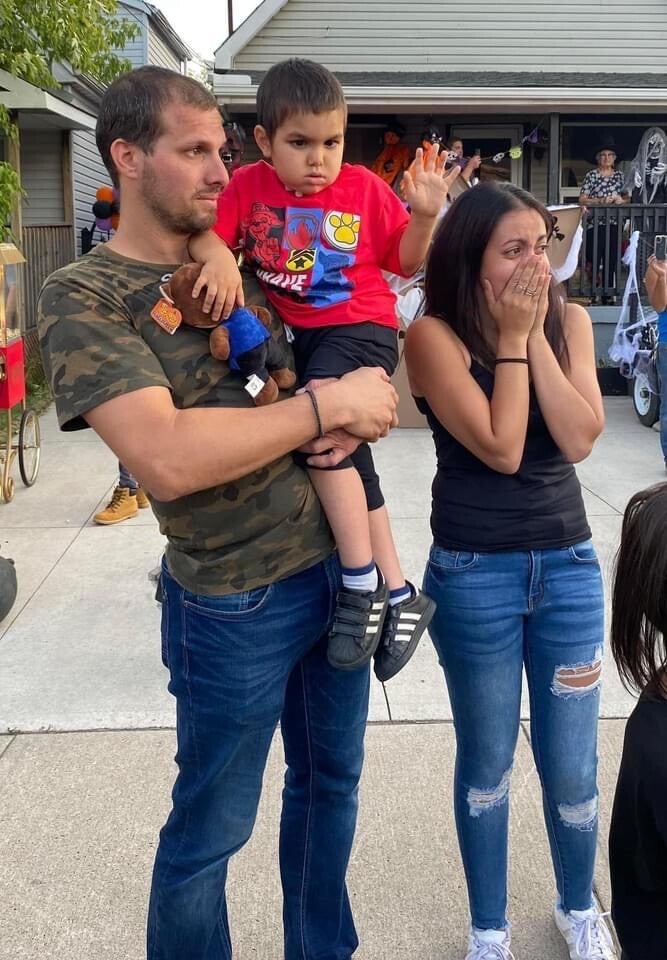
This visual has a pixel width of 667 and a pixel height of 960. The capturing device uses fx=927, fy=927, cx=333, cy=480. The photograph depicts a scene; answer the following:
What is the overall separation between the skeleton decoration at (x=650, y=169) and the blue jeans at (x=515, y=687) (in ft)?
34.9

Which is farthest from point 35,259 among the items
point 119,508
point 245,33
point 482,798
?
point 482,798

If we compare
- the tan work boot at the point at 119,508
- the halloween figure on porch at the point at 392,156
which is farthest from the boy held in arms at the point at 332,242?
the halloween figure on porch at the point at 392,156

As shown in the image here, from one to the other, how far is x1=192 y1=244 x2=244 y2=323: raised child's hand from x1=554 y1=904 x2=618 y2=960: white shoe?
66.5 inches

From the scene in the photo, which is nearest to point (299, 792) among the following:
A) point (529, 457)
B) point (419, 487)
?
point (529, 457)

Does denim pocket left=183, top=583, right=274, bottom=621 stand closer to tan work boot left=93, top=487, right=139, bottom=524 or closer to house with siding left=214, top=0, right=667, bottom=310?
tan work boot left=93, top=487, right=139, bottom=524

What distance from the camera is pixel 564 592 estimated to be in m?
2.14

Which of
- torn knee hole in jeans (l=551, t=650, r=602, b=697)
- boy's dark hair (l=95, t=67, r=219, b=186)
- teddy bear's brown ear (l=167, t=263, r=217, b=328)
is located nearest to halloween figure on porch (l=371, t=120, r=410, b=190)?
torn knee hole in jeans (l=551, t=650, r=602, b=697)

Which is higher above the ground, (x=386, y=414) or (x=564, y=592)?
(x=386, y=414)

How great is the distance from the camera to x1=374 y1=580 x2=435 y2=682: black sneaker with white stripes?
202 cm

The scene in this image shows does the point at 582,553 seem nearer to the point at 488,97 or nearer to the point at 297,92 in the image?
the point at 297,92

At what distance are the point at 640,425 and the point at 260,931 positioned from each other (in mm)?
7516

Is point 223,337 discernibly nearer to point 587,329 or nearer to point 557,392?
point 557,392

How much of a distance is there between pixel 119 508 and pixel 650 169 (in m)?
8.89

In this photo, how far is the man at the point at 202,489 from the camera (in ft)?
5.19
